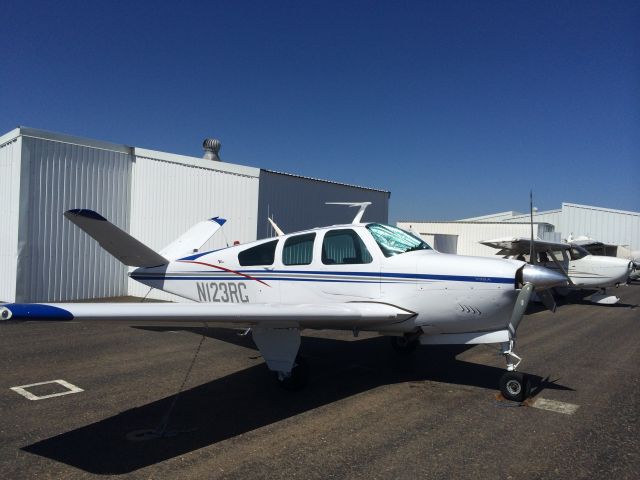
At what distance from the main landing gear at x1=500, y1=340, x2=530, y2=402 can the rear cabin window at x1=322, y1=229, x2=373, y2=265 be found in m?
2.07

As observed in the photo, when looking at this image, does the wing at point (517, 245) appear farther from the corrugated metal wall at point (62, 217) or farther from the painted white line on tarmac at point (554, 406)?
the corrugated metal wall at point (62, 217)

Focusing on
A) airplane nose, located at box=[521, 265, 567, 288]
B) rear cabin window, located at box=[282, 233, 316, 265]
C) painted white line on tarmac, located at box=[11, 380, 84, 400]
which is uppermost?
rear cabin window, located at box=[282, 233, 316, 265]

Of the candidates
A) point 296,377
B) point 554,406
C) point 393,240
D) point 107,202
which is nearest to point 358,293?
point 393,240

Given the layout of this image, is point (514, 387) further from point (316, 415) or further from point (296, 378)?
point (296, 378)

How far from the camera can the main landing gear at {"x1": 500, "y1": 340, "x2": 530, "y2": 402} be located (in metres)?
5.68

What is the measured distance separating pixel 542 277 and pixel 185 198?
11.4 meters

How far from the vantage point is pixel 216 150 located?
17.2 m

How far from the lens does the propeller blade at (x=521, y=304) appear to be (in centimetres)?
547

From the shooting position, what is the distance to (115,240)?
7848mm

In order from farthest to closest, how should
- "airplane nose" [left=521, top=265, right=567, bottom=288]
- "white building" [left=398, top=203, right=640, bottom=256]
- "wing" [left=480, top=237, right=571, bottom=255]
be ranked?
"white building" [left=398, top=203, right=640, bottom=256] → "wing" [left=480, top=237, right=571, bottom=255] → "airplane nose" [left=521, top=265, right=567, bottom=288]

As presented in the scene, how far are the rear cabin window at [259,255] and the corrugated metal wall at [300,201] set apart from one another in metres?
5.47

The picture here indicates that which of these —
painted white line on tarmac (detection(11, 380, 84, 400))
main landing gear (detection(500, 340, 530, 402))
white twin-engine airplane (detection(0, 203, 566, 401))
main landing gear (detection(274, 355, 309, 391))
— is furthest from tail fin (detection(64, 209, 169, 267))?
main landing gear (detection(500, 340, 530, 402))

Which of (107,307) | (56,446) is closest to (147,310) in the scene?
(107,307)

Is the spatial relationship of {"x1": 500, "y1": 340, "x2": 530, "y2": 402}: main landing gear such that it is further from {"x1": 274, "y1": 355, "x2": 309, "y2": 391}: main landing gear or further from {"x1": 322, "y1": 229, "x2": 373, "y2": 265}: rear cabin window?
{"x1": 274, "y1": 355, "x2": 309, "y2": 391}: main landing gear
